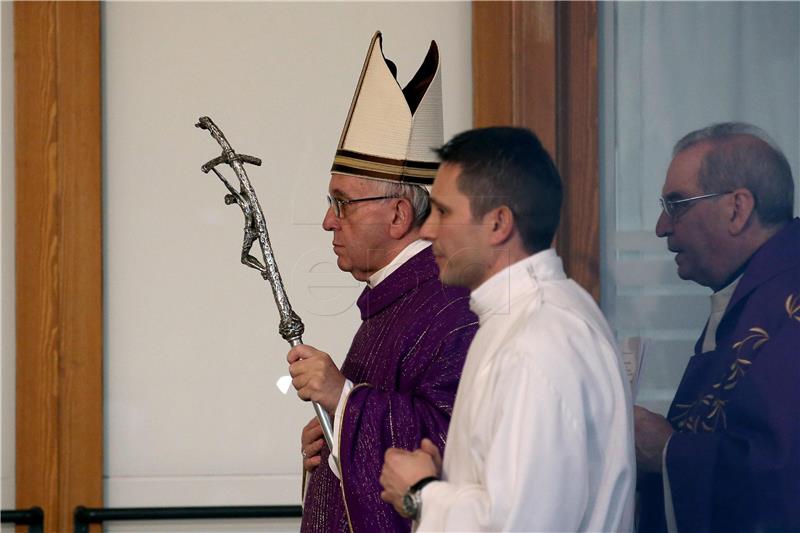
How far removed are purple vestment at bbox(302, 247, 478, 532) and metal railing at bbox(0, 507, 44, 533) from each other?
1173mm

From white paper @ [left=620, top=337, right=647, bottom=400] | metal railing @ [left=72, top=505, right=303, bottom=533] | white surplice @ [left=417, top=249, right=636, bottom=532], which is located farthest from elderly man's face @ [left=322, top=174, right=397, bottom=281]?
metal railing @ [left=72, top=505, right=303, bottom=533]

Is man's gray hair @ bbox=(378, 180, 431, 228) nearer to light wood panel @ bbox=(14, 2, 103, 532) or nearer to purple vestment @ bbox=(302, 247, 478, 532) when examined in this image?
purple vestment @ bbox=(302, 247, 478, 532)

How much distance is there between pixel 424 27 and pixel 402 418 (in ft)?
4.97

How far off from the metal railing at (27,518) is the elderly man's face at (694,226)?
1827 mm

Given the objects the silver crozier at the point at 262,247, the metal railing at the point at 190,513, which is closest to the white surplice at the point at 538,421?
the silver crozier at the point at 262,247

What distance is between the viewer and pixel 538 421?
1.44 meters

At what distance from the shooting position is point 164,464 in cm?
325

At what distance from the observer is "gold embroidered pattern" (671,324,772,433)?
200 cm

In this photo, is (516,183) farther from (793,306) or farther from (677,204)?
(677,204)

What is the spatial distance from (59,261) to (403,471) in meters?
1.88

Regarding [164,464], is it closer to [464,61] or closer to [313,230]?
[313,230]

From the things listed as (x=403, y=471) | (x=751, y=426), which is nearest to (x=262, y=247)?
(x=403, y=471)

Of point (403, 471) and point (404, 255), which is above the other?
point (404, 255)

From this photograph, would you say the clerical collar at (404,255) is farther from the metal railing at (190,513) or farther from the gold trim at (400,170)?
the metal railing at (190,513)
